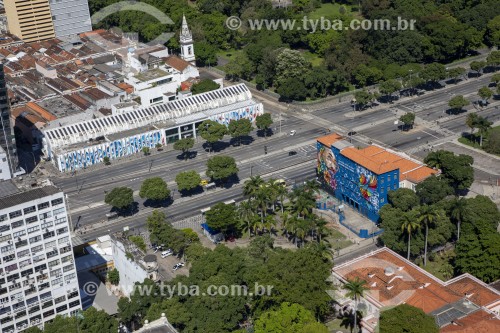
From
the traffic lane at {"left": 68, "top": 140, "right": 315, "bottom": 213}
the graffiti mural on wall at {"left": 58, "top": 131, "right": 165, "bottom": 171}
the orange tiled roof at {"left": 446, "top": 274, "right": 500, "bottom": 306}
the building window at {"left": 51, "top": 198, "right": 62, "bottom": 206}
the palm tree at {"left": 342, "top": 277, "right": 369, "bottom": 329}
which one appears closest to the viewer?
the palm tree at {"left": 342, "top": 277, "right": 369, "bottom": 329}

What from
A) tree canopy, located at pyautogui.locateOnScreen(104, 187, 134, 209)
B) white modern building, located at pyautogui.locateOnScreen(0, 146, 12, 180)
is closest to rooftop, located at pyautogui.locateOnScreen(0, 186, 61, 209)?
tree canopy, located at pyautogui.locateOnScreen(104, 187, 134, 209)

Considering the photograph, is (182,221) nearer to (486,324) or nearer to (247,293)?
(247,293)

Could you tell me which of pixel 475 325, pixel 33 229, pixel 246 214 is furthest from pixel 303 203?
pixel 33 229

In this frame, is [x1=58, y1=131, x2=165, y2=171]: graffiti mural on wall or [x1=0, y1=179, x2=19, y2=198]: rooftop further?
[x1=58, y1=131, x2=165, y2=171]: graffiti mural on wall

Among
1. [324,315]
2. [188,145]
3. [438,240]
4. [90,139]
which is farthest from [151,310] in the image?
[90,139]

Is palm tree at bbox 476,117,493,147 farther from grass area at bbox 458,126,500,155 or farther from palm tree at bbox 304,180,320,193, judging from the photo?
palm tree at bbox 304,180,320,193

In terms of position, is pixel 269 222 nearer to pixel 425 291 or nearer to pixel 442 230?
pixel 442 230

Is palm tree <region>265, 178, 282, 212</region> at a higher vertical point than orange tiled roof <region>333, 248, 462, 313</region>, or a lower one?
higher
